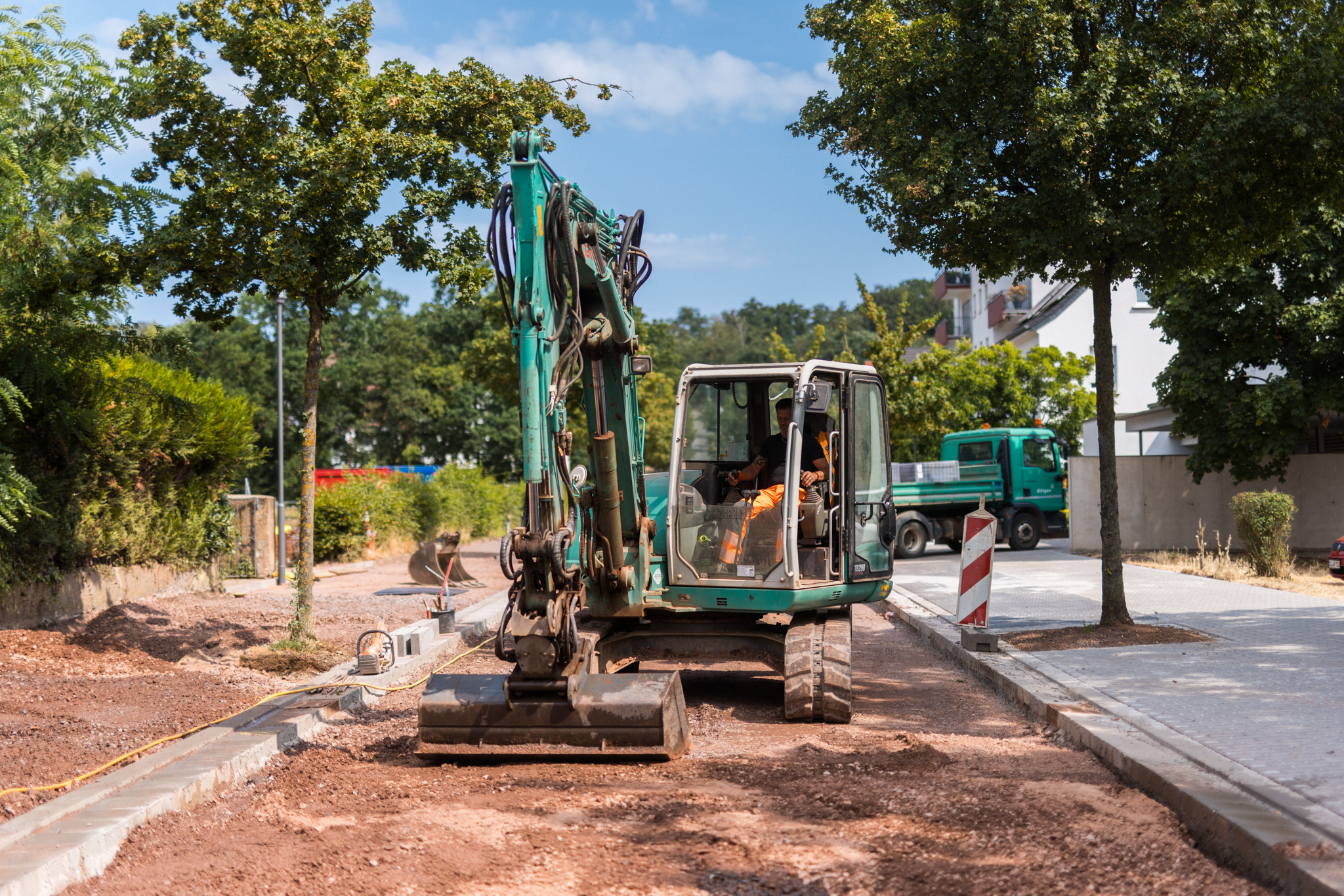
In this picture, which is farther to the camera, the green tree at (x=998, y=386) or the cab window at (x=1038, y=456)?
the green tree at (x=998, y=386)

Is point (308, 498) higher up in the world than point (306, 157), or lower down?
lower down

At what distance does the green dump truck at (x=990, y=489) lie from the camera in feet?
80.8

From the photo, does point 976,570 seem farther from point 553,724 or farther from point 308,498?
point 308,498

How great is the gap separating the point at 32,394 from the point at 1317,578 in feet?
56.9

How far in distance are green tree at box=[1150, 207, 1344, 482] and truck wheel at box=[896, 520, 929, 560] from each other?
5.84 metres

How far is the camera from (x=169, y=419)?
11.9 metres

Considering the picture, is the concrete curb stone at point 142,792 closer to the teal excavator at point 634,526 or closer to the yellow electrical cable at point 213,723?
the yellow electrical cable at point 213,723

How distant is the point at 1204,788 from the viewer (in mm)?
5184

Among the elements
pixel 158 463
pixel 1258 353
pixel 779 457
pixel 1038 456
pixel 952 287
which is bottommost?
pixel 779 457

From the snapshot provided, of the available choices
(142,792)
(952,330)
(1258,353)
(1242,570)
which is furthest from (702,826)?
(952,330)

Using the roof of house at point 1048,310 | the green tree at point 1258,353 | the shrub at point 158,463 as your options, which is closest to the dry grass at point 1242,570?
the green tree at point 1258,353

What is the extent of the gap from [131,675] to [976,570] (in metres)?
7.77

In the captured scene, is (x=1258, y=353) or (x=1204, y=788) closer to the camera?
(x=1204, y=788)

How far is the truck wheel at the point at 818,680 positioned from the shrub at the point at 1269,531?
1197 centimetres
